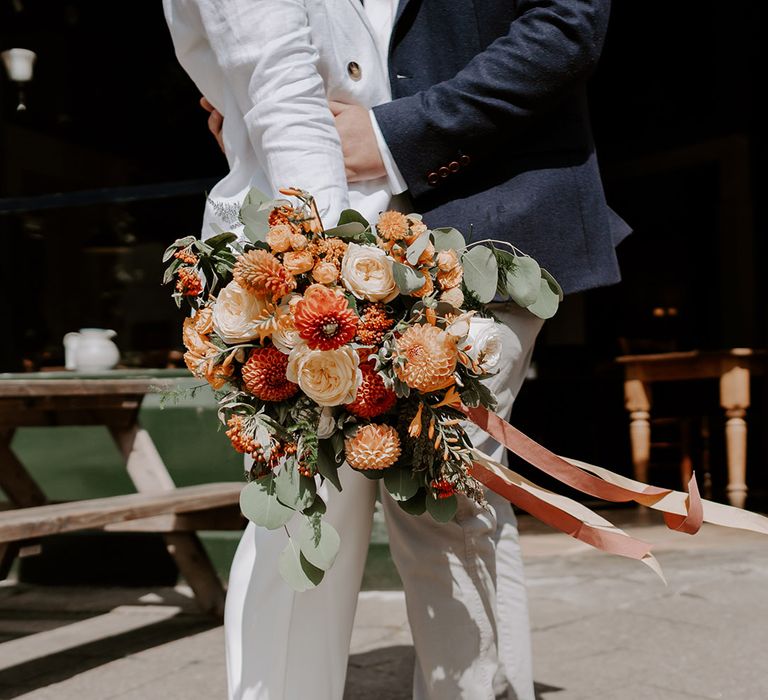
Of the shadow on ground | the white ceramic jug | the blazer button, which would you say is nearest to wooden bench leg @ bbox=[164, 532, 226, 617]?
the shadow on ground

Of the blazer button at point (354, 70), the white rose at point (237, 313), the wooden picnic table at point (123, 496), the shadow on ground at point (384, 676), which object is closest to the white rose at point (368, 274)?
the white rose at point (237, 313)

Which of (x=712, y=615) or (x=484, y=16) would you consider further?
(x=712, y=615)

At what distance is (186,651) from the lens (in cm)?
269

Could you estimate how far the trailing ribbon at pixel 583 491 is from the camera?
1373 millimetres

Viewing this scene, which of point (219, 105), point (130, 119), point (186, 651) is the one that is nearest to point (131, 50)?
point (130, 119)

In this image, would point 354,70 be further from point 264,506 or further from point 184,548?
point 184,548

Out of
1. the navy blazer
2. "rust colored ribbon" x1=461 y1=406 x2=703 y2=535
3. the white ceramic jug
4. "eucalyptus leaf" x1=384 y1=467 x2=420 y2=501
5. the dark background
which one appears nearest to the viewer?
"eucalyptus leaf" x1=384 y1=467 x2=420 y2=501

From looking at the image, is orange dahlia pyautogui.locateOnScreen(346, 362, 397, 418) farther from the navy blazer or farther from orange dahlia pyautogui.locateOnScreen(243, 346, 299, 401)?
the navy blazer

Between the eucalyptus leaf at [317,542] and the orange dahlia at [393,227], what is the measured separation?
0.39 metres

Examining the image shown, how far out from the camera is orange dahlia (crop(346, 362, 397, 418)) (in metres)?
1.25

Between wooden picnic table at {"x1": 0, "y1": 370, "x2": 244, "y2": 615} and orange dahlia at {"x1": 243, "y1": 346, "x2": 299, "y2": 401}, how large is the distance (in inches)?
51.3

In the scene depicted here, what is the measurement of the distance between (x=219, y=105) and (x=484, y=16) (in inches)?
18.7

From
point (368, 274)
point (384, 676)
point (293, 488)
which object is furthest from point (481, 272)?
point (384, 676)

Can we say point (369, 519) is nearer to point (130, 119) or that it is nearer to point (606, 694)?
point (606, 694)
